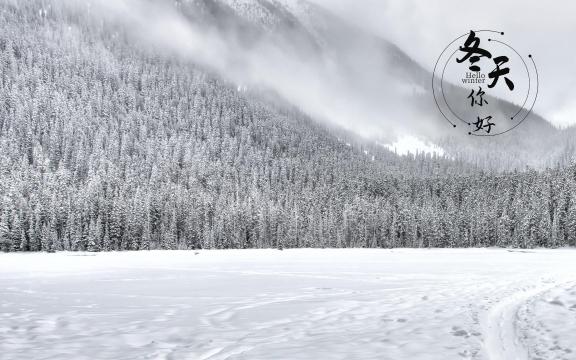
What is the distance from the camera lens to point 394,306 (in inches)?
665

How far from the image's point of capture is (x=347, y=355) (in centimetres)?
976

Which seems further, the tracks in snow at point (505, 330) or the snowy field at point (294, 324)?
the snowy field at point (294, 324)

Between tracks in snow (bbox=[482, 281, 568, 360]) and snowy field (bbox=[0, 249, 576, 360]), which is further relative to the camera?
A: snowy field (bbox=[0, 249, 576, 360])

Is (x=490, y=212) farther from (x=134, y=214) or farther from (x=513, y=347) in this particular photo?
(x=513, y=347)

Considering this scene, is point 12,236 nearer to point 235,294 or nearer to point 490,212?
point 235,294

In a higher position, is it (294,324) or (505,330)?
(505,330)

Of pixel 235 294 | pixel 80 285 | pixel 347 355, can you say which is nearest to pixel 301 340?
pixel 347 355

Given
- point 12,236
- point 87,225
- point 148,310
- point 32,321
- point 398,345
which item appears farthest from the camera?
point 87,225

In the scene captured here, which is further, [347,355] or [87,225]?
[87,225]

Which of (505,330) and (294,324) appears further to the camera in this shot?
(294,324)

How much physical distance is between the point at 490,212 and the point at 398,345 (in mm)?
139530

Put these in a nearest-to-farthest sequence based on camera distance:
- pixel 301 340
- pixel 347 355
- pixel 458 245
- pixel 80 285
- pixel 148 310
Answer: pixel 347 355 < pixel 301 340 < pixel 148 310 < pixel 80 285 < pixel 458 245

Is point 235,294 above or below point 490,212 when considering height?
below

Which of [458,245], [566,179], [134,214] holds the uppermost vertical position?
[566,179]
